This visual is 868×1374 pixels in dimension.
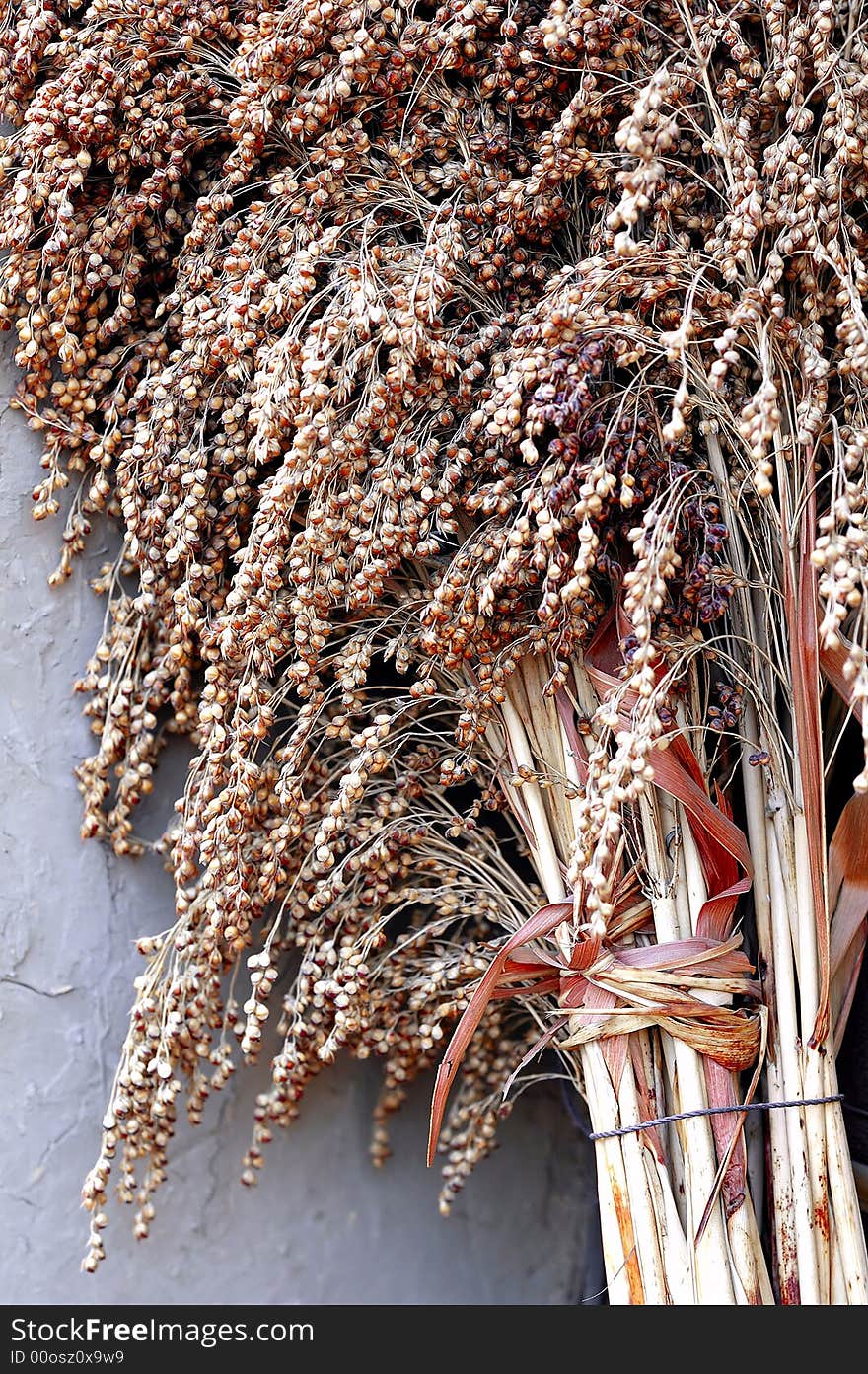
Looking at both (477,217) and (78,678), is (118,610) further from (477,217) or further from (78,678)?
(477,217)

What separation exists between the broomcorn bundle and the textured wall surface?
104 millimetres

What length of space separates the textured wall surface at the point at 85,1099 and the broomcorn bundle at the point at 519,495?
104mm

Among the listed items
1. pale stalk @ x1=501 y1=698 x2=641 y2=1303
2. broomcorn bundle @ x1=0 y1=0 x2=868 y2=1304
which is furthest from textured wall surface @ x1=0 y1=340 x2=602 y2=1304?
pale stalk @ x1=501 y1=698 x2=641 y2=1303

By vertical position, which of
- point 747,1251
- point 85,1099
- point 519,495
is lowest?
point 747,1251

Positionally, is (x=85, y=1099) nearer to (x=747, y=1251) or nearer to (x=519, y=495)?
(x=747, y=1251)

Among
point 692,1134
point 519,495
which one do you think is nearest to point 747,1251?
point 692,1134

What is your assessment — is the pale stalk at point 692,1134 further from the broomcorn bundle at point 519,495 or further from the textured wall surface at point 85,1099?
the textured wall surface at point 85,1099

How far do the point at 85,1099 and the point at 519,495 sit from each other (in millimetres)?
805

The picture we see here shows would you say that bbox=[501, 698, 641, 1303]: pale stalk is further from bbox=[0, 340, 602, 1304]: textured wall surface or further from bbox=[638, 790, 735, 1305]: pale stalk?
bbox=[0, 340, 602, 1304]: textured wall surface

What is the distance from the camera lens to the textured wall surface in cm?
115

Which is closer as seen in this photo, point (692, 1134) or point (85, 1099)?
point (692, 1134)

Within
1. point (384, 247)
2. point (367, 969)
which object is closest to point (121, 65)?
point (384, 247)

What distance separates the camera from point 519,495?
3.15ft

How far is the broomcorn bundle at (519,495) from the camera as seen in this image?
0.88m
